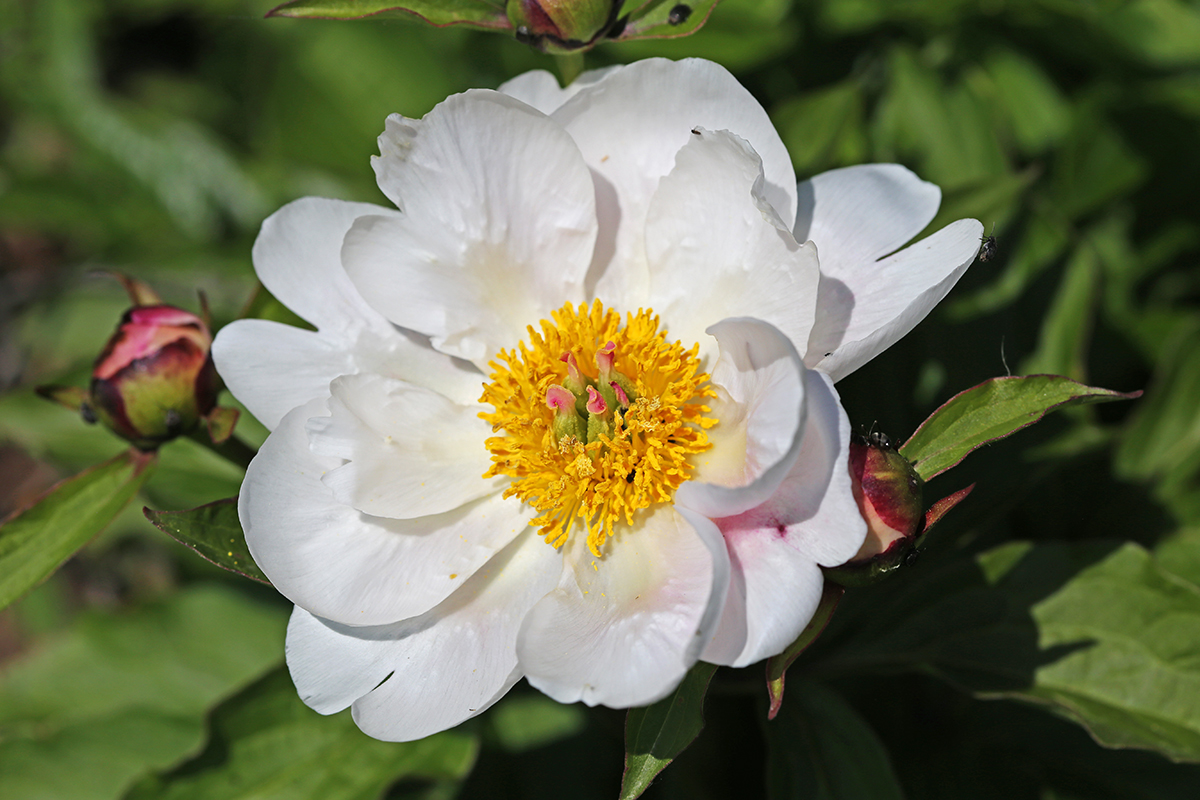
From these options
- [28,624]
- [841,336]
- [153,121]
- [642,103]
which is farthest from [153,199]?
[841,336]

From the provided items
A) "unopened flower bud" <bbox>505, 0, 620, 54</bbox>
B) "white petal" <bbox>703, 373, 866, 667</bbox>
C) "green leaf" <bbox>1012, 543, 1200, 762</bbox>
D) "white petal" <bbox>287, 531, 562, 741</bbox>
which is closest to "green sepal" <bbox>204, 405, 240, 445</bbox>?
"white petal" <bbox>287, 531, 562, 741</bbox>

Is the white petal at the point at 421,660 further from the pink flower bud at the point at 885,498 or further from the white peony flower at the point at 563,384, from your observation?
the pink flower bud at the point at 885,498

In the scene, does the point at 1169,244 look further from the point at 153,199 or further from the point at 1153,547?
the point at 153,199

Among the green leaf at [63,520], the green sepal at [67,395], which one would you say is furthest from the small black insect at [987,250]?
the green sepal at [67,395]

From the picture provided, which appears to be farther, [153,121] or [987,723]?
[153,121]

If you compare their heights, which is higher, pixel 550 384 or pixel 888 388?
pixel 550 384

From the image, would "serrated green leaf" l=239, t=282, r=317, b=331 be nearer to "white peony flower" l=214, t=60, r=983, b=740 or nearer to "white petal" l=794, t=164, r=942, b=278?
"white peony flower" l=214, t=60, r=983, b=740

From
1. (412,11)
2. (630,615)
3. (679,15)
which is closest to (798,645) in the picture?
(630,615)
